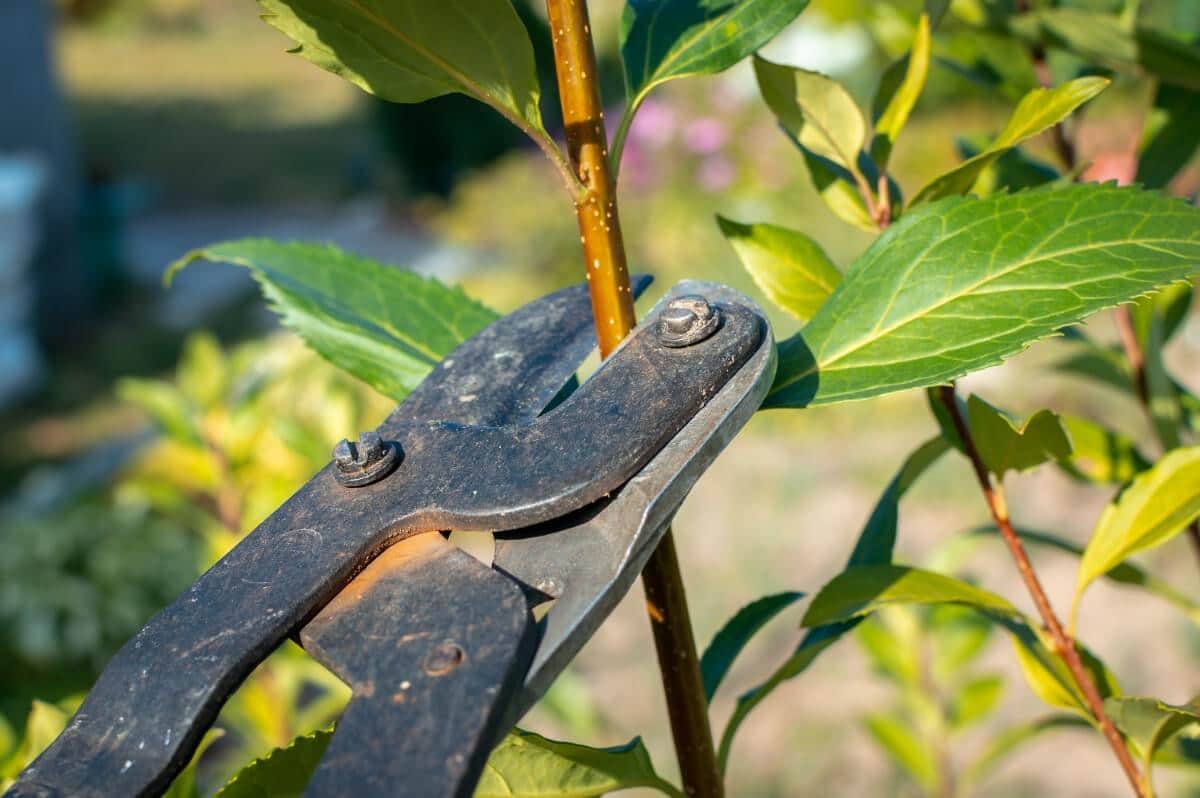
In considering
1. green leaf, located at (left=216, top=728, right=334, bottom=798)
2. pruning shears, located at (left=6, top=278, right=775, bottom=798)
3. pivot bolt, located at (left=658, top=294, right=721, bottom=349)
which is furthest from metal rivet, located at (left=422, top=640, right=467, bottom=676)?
pivot bolt, located at (left=658, top=294, right=721, bottom=349)

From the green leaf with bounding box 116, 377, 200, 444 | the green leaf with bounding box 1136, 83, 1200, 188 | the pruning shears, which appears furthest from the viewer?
the green leaf with bounding box 116, 377, 200, 444

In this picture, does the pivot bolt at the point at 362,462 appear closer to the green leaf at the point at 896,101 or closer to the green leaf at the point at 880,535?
the green leaf at the point at 880,535

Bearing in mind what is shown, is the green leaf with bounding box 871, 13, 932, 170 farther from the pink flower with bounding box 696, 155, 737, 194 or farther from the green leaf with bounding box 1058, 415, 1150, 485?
the pink flower with bounding box 696, 155, 737, 194

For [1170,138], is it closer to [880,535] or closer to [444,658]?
[880,535]

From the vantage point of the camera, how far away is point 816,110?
39.9 inches

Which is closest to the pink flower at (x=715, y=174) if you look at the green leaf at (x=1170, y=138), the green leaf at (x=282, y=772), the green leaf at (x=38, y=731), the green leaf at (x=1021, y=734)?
the green leaf at (x=1021, y=734)

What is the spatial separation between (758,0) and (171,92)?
17.7m

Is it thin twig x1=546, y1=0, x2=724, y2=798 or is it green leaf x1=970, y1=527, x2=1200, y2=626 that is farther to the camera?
green leaf x1=970, y1=527, x2=1200, y2=626

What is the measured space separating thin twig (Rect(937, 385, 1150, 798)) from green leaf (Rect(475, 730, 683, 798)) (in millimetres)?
373

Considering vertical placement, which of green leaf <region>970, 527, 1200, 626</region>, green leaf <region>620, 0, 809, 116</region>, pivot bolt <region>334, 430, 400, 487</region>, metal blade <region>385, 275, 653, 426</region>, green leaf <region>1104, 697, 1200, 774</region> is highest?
green leaf <region>620, 0, 809, 116</region>

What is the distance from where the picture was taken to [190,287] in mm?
9336

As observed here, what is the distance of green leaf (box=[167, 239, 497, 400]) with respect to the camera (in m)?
1.06

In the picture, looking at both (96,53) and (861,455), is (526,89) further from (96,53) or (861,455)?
(96,53)

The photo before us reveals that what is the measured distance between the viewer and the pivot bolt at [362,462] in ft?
2.85
